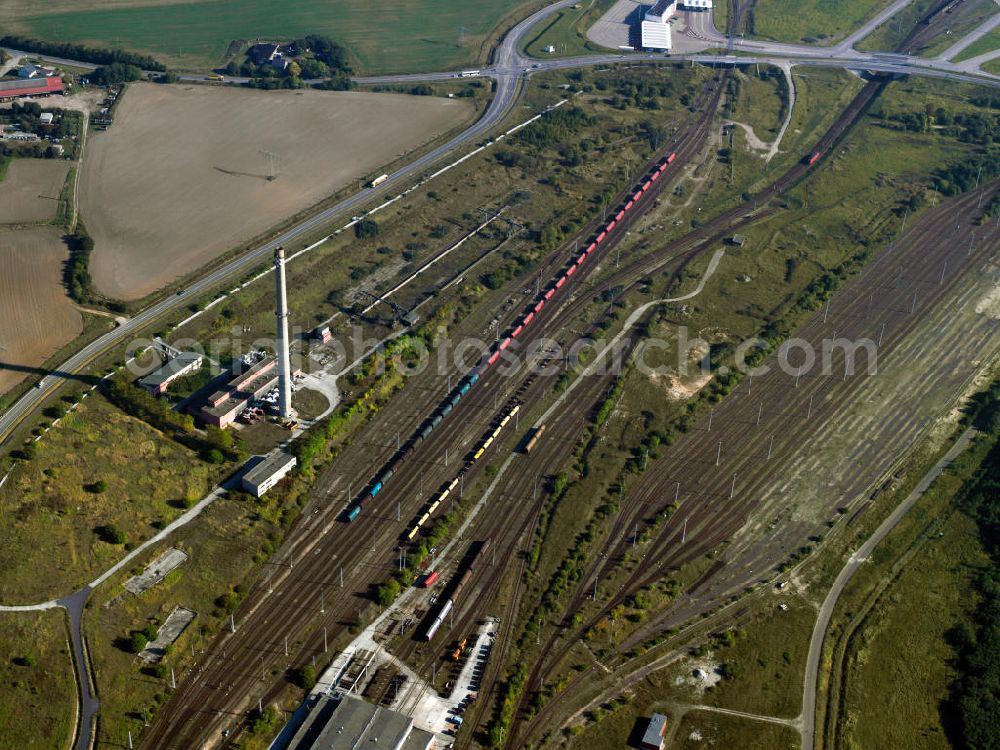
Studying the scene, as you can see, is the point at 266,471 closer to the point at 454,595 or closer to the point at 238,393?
the point at 238,393

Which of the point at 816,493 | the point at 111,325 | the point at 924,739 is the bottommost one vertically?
the point at 924,739

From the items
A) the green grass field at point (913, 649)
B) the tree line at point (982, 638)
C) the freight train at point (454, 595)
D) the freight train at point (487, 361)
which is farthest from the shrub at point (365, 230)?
the tree line at point (982, 638)

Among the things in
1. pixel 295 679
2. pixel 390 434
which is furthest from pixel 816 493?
pixel 295 679

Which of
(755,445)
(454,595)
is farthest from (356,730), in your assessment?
(755,445)

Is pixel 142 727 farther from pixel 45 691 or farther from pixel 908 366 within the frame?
pixel 908 366

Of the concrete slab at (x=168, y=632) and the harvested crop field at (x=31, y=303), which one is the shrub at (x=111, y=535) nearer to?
the concrete slab at (x=168, y=632)

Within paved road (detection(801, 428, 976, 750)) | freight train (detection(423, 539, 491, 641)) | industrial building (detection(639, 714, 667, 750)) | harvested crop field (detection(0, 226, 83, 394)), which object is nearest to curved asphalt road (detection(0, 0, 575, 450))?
harvested crop field (detection(0, 226, 83, 394))
